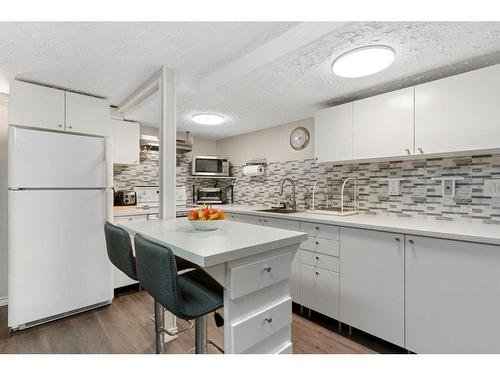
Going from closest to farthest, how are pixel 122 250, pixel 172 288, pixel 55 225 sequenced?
pixel 172 288
pixel 122 250
pixel 55 225

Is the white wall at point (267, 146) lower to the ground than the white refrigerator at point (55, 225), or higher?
higher

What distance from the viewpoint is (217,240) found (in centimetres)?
126

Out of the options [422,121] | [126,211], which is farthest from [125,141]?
[422,121]

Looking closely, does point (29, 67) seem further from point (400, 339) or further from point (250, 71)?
point (400, 339)

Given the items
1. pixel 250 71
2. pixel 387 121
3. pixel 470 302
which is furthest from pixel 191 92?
pixel 470 302

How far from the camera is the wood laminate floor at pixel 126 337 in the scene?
71.4 inches

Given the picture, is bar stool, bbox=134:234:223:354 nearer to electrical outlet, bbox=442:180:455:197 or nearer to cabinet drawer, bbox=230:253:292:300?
cabinet drawer, bbox=230:253:292:300

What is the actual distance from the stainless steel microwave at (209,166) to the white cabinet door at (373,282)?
2358mm

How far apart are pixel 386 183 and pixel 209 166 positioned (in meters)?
2.45

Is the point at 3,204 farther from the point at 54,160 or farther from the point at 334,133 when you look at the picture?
the point at 334,133

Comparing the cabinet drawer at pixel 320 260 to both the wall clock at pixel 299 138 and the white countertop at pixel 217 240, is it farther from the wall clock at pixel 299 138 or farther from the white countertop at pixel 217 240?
the wall clock at pixel 299 138

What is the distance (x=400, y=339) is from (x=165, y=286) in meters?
1.65

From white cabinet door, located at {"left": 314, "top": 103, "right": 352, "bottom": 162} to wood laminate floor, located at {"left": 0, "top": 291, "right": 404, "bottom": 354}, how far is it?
4.90ft

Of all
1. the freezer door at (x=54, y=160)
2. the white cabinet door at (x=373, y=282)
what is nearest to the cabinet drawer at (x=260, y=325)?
the white cabinet door at (x=373, y=282)
